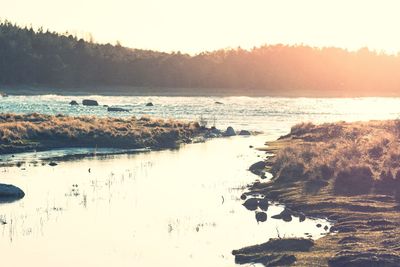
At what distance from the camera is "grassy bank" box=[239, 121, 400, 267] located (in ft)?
78.9

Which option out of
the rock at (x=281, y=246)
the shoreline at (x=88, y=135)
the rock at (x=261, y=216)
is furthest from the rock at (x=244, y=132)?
the rock at (x=281, y=246)

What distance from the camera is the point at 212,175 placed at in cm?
4534

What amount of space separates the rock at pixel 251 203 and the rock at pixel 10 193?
1063 cm

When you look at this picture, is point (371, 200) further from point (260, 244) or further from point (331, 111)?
point (331, 111)

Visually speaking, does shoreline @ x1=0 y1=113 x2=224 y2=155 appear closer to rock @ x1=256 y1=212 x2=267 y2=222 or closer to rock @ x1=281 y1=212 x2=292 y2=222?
rock @ x1=256 y1=212 x2=267 y2=222

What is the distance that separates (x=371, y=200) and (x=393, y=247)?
28.7ft

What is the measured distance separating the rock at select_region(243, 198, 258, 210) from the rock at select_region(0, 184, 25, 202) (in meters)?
10.6

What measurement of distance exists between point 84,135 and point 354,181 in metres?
35.8

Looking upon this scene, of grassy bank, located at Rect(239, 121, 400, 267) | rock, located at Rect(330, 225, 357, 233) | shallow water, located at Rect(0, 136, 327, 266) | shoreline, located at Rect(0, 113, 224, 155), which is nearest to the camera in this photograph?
grassy bank, located at Rect(239, 121, 400, 267)

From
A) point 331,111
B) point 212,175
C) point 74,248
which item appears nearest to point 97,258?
point 74,248

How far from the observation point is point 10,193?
36938mm

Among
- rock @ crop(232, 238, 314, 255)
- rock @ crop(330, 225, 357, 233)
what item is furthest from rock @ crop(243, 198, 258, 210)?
rock @ crop(232, 238, 314, 255)

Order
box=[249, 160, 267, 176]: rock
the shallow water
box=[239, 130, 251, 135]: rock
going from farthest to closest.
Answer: box=[239, 130, 251, 135]: rock
box=[249, 160, 267, 176]: rock
the shallow water

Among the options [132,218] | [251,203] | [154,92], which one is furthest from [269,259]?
[154,92]
